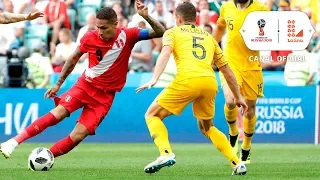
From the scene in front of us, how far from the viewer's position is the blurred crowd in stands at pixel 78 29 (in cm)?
2180

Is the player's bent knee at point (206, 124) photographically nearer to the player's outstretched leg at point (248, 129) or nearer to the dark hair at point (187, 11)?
the dark hair at point (187, 11)

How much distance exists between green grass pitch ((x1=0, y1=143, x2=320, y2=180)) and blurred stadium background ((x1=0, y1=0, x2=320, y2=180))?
0.13 feet

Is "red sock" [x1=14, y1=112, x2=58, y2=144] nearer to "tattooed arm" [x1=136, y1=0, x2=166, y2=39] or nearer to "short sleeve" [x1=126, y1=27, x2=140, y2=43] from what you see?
"short sleeve" [x1=126, y1=27, x2=140, y2=43]

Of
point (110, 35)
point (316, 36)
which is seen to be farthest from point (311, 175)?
point (316, 36)

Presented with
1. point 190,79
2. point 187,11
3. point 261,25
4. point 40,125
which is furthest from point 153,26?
point 261,25

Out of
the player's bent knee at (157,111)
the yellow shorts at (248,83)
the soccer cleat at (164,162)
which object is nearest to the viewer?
the soccer cleat at (164,162)

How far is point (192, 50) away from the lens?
38.7ft

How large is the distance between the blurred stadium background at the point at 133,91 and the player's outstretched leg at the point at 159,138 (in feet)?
13.5

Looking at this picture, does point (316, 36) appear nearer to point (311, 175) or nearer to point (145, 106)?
point (145, 106)

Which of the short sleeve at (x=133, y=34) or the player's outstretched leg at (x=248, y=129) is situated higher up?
the short sleeve at (x=133, y=34)

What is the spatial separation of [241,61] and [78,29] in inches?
413

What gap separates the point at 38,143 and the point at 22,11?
491cm

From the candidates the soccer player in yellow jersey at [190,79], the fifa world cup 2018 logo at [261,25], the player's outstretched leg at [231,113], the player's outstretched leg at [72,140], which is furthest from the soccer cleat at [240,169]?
the fifa world cup 2018 logo at [261,25]

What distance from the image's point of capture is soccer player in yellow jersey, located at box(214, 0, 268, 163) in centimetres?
1434
